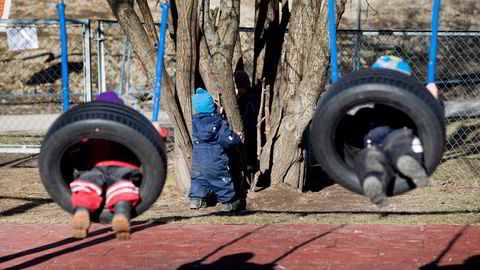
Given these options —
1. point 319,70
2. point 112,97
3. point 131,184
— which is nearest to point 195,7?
point 319,70

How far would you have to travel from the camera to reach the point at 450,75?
754 inches

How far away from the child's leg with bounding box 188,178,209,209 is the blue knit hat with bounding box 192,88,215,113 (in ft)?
3.27

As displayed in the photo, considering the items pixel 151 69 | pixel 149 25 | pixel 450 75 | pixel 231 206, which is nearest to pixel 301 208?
pixel 231 206

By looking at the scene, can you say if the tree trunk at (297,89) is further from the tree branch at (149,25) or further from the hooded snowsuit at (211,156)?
the tree branch at (149,25)

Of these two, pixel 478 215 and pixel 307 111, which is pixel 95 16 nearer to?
pixel 307 111

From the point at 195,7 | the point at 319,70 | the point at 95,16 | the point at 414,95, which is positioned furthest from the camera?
the point at 95,16

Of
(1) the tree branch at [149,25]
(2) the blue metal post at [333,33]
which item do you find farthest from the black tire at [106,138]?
(1) the tree branch at [149,25]

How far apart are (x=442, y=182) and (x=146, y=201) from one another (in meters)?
6.09

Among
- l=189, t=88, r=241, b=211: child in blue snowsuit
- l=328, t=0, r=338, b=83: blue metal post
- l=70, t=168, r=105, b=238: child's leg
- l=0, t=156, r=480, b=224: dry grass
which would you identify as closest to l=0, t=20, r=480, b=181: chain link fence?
l=0, t=156, r=480, b=224: dry grass

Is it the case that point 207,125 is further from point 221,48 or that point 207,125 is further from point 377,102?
point 377,102

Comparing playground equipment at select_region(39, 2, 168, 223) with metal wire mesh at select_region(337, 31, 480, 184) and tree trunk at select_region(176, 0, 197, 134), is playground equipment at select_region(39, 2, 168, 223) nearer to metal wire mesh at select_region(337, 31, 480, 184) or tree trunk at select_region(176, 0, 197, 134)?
tree trunk at select_region(176, 0, 197, 134)

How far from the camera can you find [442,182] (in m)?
10.7

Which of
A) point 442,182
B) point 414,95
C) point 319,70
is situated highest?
point 319,70

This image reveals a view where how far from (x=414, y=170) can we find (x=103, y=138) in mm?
1997
